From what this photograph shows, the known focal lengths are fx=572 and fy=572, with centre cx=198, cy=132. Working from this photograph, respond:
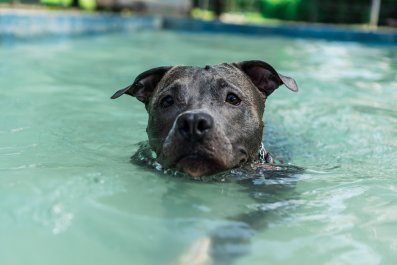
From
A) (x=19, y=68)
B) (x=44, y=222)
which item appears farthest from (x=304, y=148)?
(x=19, y=68)

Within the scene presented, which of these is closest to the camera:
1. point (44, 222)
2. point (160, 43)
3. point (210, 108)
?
point (44, 222)

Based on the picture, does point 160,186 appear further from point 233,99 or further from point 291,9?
point 291,9

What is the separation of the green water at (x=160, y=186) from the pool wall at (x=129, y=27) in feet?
19.1

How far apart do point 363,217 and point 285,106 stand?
426 cm

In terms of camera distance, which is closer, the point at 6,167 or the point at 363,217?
the point at 363,217

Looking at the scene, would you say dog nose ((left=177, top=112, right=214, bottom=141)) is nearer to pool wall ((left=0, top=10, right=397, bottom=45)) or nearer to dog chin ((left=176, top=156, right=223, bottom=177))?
dog chin ((left=176, top=156, right=223, bottom=177))

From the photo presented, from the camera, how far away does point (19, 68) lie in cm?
930

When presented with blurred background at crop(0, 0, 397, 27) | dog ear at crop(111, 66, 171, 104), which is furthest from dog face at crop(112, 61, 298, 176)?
blurred background at crop(0, 0, 397, 27)

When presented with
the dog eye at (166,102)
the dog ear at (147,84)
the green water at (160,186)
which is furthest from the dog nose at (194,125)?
the dog ear at (147,84)

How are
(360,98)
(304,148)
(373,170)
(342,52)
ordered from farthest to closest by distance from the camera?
(342,52), (360,98), (304,148), (373,170)

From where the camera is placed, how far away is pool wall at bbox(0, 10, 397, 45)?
47.8 ft

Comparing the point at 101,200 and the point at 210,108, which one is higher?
the point at 210,108

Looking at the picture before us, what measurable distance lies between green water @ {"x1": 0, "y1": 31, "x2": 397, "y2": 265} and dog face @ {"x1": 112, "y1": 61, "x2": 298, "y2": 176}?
0.24 metres

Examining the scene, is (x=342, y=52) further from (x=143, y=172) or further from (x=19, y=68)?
(x=143, y=172)
